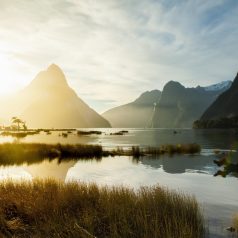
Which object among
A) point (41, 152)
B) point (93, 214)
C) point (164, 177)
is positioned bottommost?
point (164, 177)

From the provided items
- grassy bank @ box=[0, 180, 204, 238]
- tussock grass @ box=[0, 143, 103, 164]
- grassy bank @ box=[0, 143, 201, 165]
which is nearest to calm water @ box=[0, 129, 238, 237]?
grassy bank @ box=[0, 180, 204, 238]

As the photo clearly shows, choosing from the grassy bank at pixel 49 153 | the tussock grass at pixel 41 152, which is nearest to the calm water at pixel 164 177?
the grassy bank at pixel 49 153

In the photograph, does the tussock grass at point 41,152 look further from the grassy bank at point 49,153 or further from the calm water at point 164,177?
the calm water at point 164,177

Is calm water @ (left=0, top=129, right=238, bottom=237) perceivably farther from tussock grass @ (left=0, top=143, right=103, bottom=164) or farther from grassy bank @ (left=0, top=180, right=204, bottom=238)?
tussock grass @ (left=0, top=143, right=103, bottom=164)

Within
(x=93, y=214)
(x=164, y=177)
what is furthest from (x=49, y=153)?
(x=93, y=214)

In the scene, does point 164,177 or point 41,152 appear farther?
point 41,152

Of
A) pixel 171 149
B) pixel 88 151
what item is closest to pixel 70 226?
pixel 88 151

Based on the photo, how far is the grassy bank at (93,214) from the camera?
11.9m

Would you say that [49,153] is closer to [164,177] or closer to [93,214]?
[164,177]

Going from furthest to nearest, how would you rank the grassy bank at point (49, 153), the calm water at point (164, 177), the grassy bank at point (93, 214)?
the grassy bank at point (49, 153) → the calm water at point (164, 177) → the grassy bank at point (93, 214)

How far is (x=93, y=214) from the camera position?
45.1ft

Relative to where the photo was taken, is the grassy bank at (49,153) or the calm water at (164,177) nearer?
the calm water at (164,177)

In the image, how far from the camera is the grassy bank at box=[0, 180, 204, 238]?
467 inches

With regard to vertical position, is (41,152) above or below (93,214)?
above
